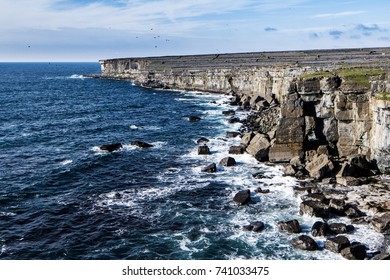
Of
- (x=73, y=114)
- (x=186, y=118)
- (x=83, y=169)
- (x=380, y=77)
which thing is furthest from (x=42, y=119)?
(x=380, y=77)

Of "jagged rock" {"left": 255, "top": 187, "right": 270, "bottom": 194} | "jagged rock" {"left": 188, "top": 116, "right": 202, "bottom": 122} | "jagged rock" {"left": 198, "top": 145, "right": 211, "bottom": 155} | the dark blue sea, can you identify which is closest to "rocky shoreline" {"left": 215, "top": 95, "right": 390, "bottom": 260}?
"jagged rock" {"left": 255, "top": 187, "right": 270, "bottom": 194}

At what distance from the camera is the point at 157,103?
401 feet

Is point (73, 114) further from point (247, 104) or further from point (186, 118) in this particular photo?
point (247, 104)

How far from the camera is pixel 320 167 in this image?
4969cm

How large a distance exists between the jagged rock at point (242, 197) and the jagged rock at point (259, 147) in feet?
48.8

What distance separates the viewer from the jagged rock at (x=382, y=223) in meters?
→ 36.1

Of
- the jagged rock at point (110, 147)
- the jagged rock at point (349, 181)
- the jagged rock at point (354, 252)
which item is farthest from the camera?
the jagged rock at point (110, 147)

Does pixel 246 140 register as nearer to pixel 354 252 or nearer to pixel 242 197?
pixel 242 197

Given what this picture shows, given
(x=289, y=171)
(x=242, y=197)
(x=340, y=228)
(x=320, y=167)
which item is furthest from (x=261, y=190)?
(x=340, y=228)

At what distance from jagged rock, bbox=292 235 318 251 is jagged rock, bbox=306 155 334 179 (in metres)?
16.6

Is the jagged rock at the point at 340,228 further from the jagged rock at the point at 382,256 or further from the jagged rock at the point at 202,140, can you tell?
the jagged rock at the point at 202,140

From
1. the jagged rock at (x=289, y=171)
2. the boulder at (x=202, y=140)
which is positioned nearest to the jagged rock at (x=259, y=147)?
the jagged rock at (x=289, y=171)

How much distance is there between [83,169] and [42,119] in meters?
44.9

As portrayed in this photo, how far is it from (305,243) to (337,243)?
8.54ft
